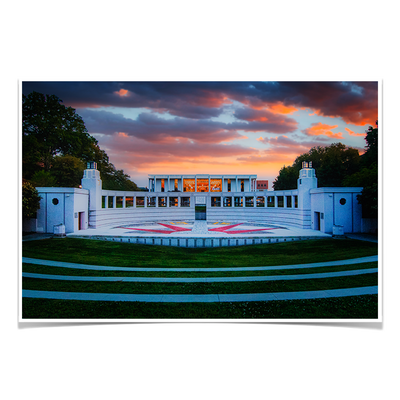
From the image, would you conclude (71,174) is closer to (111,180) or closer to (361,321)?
(111,180)

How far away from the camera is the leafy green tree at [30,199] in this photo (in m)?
12.5

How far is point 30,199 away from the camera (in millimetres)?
13344

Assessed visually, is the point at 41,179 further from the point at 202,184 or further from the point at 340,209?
the point at 202,184

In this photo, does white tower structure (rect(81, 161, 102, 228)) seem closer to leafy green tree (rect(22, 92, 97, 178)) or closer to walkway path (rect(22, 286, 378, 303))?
leafy green tree (rect(22, 92, 97, 178))

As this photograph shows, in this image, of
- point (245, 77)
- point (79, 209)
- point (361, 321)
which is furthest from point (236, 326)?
point (79, 209)

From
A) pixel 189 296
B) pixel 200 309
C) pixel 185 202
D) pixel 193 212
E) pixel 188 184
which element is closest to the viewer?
pixel 200 309

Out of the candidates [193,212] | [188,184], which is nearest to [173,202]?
[193,212]

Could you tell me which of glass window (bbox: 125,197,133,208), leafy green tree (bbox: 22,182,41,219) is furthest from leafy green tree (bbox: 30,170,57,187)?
glass window (bbox: 125,197,133,208)

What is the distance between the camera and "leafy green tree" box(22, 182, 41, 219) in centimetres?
1252

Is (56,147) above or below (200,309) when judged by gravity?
above

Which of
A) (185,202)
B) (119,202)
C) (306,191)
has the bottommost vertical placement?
(185,202)

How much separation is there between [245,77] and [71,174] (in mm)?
20123

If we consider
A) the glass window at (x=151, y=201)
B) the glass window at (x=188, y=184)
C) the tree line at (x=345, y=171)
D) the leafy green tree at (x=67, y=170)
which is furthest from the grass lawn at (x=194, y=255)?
the glass window at (x=188, y=184)

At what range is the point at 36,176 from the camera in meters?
14.8
